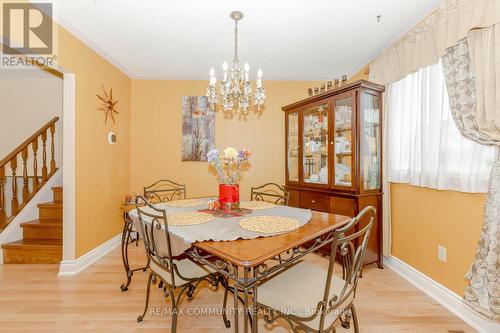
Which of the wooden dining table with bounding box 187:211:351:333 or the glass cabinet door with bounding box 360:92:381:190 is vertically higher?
the glass cabinet door with bounding box 360:92:381:190

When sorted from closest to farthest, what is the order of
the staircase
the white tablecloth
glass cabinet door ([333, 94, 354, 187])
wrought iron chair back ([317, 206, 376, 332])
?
wrought iron chair back ([317, 206, 376, 332]), the white tablecloth, glass cabinet door ([333, 94, 354, 187]), the staircase

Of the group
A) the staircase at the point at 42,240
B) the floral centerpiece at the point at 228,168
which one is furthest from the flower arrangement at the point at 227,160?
the staircase at the point at 42,240

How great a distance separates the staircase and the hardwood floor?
26cm

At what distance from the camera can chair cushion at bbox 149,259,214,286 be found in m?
1.62

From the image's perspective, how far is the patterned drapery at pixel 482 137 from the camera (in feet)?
5.06

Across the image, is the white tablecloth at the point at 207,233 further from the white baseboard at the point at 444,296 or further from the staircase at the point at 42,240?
the staircase at the point at 42,240

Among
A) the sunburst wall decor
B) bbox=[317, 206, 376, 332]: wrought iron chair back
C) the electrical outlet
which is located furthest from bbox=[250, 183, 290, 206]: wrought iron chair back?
the sunburst wall decor

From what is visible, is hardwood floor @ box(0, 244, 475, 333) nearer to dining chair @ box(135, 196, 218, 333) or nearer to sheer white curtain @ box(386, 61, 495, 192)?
dining chair @ box(135, 196, 218, 333)

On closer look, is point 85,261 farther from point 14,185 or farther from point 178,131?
point 178,131

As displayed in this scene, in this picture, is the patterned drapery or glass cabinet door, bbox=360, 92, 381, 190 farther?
glass cabinet door, bbox=360, 92, 381, 190

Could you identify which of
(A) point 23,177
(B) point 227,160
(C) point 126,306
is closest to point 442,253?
(B) point 227,160

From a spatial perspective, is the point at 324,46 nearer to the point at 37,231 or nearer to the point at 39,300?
the point at 39,300

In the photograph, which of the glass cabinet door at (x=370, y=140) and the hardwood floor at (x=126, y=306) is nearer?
the hardwood floor at (x=126, y=306)

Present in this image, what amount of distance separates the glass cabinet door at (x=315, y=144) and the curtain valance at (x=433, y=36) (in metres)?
0.75
